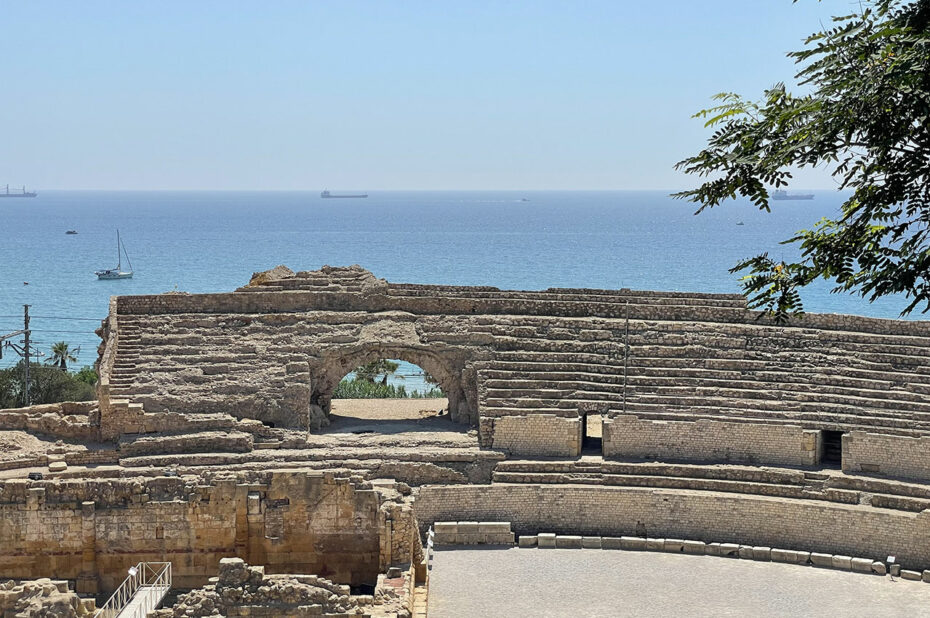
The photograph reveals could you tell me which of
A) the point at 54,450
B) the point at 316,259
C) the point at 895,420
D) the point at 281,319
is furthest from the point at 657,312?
the point at 316,259

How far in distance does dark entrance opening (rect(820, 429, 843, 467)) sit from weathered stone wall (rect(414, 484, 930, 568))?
2.19m

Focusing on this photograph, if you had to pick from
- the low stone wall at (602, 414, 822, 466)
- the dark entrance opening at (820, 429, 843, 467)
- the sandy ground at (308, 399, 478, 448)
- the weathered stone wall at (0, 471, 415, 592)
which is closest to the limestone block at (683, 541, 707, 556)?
the low stone wall at (602, 414, 822, 466)

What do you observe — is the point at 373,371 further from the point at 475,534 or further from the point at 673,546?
the point at 673,546

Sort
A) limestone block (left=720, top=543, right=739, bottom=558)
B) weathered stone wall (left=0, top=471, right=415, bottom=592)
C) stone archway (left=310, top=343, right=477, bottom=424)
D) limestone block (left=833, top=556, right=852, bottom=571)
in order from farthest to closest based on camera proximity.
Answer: stone archway (left=310, top=343, right=477, bottom=424) → limestone block (left=720, top=543, right=739, bottom=558) → limestone block (left=833, top=556, right=852, bottom=571) → weathered stone wall (left=0, top=471, right=415, bottom=592)

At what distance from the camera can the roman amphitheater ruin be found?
22406mm

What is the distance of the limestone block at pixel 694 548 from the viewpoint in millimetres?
24766

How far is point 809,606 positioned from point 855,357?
28.3ft

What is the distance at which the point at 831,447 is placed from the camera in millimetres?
27375

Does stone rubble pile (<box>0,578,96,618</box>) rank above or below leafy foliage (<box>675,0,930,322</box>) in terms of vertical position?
below

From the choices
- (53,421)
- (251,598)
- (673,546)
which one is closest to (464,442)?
(673,546)

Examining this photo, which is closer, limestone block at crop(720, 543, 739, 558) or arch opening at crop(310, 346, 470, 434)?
limestone block at crop(720, 543, 739, 558)

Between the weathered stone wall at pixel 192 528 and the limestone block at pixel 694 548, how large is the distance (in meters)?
6.38

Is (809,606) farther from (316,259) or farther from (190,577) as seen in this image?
(316,259)

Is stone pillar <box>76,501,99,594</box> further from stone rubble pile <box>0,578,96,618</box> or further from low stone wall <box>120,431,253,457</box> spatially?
low stone wall <box>120,431,253,457</box>
